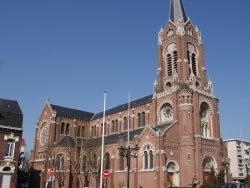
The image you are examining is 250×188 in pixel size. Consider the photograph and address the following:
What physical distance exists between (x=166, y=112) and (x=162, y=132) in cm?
719

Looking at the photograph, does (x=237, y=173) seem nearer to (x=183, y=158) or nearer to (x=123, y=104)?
(x=123, y=104)

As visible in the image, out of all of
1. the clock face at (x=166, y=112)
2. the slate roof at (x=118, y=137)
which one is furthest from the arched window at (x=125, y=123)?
the clock face at (x=166, y=112)

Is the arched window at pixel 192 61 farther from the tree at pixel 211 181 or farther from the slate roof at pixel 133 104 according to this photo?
the tree at pixel 211 181

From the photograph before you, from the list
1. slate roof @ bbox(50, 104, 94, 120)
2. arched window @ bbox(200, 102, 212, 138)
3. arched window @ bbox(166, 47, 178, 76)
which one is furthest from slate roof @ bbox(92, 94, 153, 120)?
arched window @ bbox(200, 102, 212, 138)

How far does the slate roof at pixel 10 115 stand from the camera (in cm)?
3900

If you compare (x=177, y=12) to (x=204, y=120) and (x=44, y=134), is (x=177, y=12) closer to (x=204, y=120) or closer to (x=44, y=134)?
(x=204, y=120)

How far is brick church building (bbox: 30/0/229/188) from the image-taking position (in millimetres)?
46562

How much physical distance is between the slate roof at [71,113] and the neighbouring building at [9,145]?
26065mm

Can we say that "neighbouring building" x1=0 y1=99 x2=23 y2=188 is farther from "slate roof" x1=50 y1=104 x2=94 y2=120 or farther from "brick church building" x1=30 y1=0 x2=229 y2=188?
"slate roof" x1=50 y1=104 x2=94 y2=120

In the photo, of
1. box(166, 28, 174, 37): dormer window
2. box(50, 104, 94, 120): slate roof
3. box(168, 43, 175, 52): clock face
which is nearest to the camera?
box(168, 43, 175, 52): clock face

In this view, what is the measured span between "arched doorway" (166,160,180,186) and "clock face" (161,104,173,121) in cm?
847

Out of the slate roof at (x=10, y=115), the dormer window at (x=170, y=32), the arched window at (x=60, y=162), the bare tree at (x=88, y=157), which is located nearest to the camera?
the slate roof at (x=10, y=115)

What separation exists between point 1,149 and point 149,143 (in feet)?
73.6

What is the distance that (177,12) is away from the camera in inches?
2486
